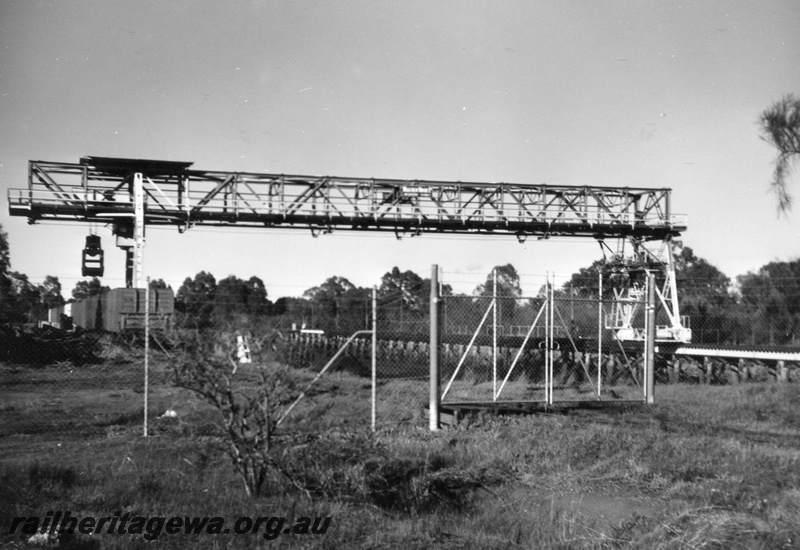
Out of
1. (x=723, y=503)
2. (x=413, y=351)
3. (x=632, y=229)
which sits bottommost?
(x=723, y=503)

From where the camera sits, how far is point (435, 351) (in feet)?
Result: 32.6

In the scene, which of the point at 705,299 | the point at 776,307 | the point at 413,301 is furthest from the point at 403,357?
the point at 705,299

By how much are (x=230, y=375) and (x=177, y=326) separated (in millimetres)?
961

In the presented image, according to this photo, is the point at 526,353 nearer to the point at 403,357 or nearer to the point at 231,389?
the point at 403,357

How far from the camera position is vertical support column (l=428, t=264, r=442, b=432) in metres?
9.75

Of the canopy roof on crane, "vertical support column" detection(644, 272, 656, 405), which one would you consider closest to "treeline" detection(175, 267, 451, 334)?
"vertical support column" detection(644, 272, 656, 405)

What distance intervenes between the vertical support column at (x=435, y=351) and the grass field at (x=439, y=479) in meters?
0.47

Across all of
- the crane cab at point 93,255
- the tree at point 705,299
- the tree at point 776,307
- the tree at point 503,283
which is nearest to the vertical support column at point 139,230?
the crane cab at point 93,255

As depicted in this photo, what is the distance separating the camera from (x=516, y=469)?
7539mm

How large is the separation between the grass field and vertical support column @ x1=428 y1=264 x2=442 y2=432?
469 millimetres

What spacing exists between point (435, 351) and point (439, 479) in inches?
134

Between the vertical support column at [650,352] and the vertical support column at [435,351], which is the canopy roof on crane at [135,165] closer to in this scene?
the vertical support column at [435,351]

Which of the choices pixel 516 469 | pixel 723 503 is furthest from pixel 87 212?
pixel 723 503

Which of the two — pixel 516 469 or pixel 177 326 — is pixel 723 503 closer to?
pixel 516 469
